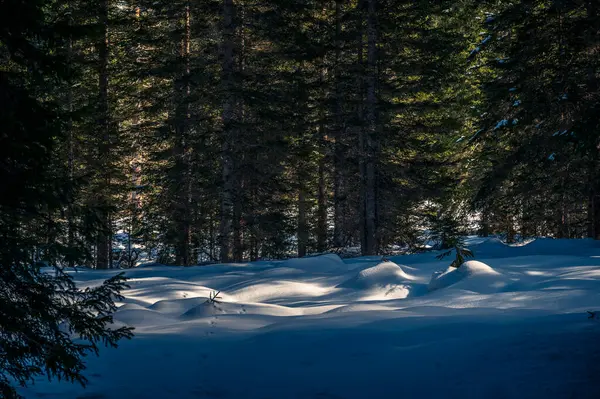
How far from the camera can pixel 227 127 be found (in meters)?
16.5

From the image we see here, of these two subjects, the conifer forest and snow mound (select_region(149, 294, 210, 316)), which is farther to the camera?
the conifer forest

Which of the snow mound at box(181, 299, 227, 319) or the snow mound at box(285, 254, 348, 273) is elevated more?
the snow mound at box(285, 254, 348, 273)

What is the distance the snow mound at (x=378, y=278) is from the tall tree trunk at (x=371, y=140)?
8.77 meters

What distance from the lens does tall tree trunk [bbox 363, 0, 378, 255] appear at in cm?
1755

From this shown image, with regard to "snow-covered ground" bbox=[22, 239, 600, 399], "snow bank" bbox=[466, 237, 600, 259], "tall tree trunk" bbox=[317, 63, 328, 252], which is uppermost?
"tall tree trunk" bbox=[317, 63, 328, 252]

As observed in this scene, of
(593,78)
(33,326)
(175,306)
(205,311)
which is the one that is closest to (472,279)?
(205,311)

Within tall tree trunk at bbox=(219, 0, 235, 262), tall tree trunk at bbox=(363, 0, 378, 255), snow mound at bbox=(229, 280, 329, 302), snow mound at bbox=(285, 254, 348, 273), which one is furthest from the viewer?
tall tree trunk at bbox=(363, 0, 378, 255)

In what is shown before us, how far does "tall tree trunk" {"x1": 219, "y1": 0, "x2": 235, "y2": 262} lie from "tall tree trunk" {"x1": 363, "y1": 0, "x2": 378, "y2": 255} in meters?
4.68

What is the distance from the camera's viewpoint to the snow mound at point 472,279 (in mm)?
7949

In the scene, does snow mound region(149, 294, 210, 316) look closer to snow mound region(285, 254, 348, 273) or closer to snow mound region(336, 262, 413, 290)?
snow mound region(336, 262, 413, 290)

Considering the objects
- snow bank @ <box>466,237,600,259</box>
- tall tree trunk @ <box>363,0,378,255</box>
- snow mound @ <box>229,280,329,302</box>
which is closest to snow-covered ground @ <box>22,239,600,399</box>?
snow mound @ <box>229,280,329,302</box>

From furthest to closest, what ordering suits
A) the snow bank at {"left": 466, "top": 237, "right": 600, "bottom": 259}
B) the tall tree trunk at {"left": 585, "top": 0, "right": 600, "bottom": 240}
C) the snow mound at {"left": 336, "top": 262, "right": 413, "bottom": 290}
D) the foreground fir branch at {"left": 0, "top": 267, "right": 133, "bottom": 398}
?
1. the snow bank at {"left": 466, "top": 237, "right": 600, "bottom": 259}
2. the tall tree trunk at {"left": 585, "top": 0, "right": 600, "bottom": 240}
3. the snow mound at {"left": 336, "top": 262, "right": 413, "bottom": 290}
4. the foreground fir branch at {"left": 0, "top": 267, "right": 133, "bottom": 398}

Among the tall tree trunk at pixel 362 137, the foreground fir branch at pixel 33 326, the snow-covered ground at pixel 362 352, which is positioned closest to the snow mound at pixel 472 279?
the snow-covered ground at pixel 362 352

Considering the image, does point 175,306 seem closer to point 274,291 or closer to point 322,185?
point 274,291
